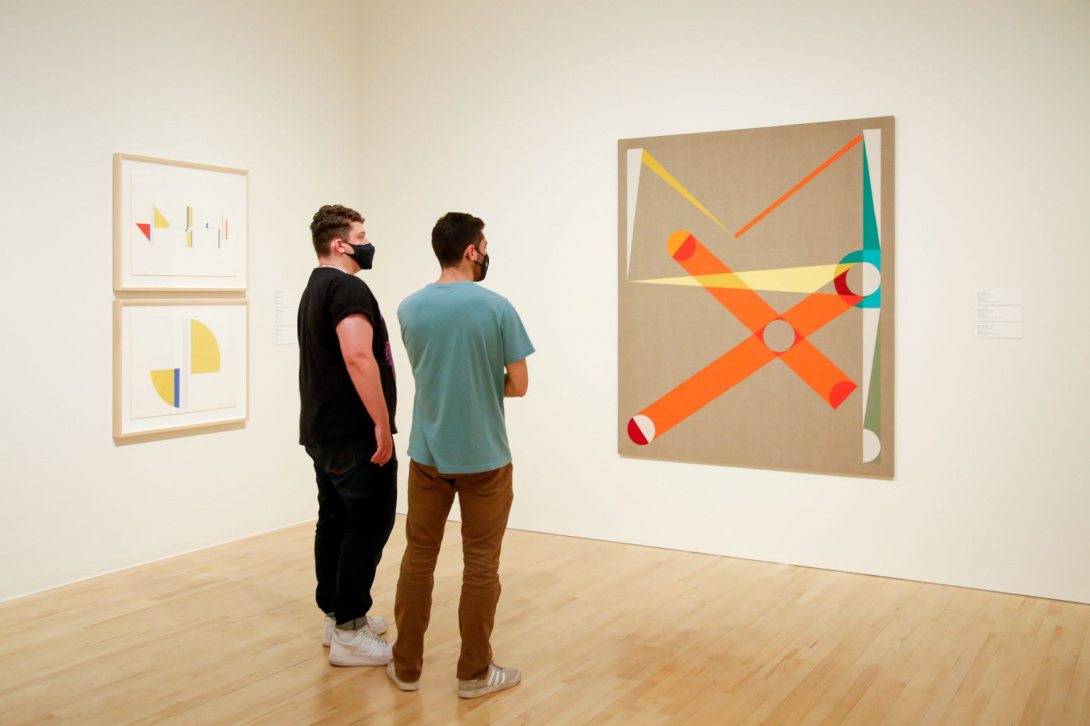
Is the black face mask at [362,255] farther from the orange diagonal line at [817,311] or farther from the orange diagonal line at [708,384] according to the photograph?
the orange diagonal line at [817,311]

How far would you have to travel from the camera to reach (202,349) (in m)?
4.80

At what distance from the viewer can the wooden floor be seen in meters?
2.91

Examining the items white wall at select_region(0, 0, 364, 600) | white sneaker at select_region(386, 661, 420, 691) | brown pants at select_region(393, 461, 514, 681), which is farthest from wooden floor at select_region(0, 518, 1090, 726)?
white wall at select_region(0, 0, 364, 600)

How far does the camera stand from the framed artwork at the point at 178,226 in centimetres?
441

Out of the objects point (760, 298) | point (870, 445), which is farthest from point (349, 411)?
point (870, 445)

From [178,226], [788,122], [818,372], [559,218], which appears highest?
[788,122]

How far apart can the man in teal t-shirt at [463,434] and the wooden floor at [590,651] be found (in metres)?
0.24

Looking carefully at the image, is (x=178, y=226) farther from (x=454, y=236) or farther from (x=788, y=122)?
(x=788, y=122)

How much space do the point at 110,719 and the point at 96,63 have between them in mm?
2927

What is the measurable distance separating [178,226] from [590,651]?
114 inches

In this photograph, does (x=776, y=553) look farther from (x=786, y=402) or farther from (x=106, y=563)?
(x=106, y=563)

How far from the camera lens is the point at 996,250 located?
4102 millimetres

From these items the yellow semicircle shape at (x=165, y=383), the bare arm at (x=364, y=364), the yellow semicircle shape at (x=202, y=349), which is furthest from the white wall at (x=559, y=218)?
the bare arm at (x=364, y=364)

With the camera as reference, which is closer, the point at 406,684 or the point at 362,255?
the point at 406,684
